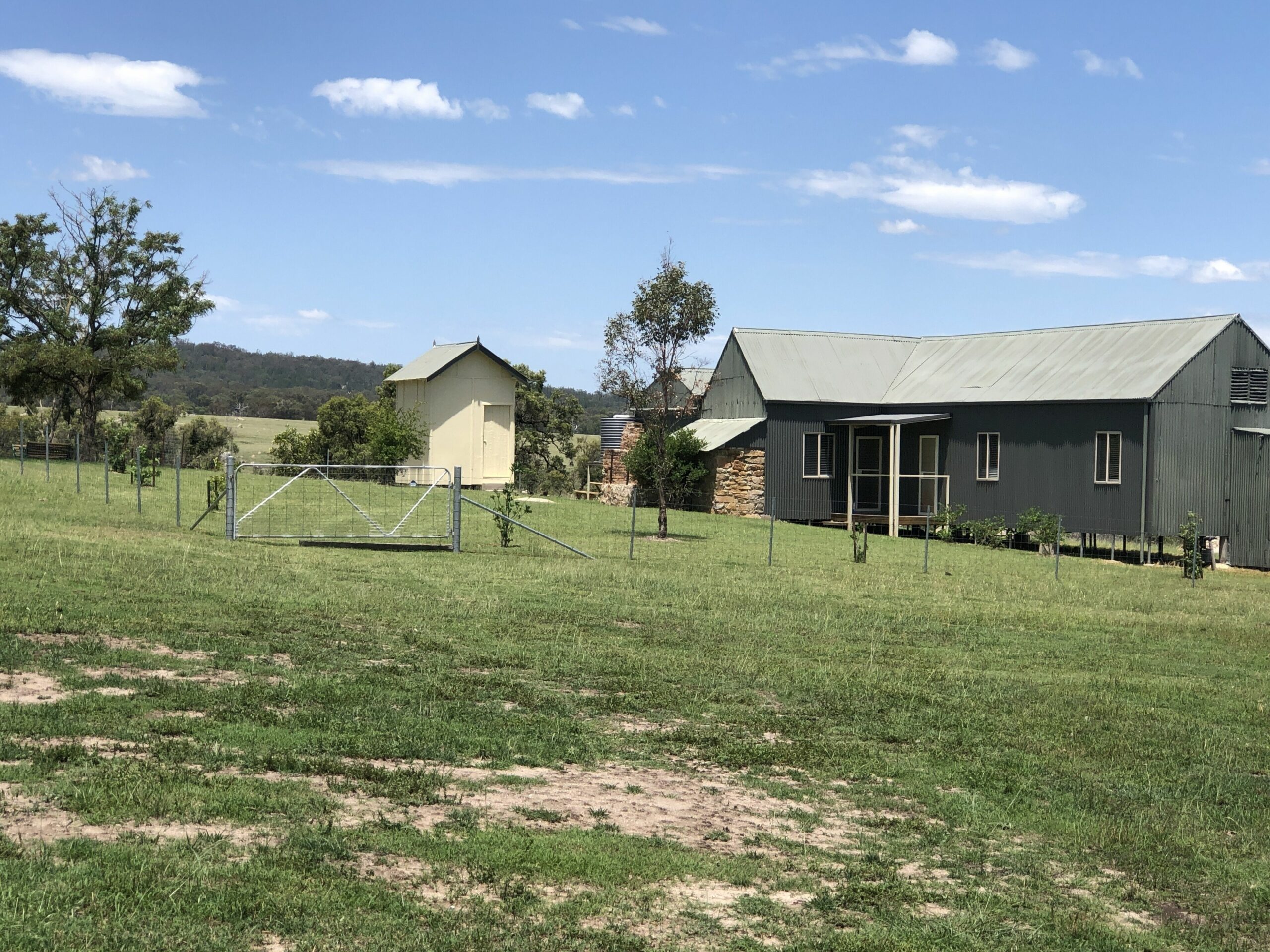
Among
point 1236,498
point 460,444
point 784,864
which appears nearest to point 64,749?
point 784,864

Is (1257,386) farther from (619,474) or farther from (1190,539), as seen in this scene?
(619,474)

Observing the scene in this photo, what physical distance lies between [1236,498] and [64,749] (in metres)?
34.3

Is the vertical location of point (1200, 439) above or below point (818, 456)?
above

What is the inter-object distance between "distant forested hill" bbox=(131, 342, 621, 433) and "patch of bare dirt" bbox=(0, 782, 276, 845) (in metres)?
93.2

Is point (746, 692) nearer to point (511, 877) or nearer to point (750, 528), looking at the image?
point (511, 877)

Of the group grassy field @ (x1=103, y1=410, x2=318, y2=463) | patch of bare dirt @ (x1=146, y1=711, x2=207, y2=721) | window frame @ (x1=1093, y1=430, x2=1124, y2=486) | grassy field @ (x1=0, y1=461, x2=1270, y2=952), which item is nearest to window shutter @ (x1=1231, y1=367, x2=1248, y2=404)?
window frame @ (x1=1093, y1=430, x2=1124, y2=486)

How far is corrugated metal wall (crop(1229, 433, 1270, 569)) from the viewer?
3481cm

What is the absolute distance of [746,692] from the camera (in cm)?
1195

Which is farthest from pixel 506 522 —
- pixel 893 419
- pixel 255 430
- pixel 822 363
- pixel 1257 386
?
pixel 255 430

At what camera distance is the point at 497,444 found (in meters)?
48.9

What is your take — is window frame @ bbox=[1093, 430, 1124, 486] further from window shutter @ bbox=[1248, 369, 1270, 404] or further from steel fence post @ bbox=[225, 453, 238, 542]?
steel fence post @ bbox=[225, 453, 238, 542]

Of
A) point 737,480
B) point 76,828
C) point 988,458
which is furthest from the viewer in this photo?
point 737,480

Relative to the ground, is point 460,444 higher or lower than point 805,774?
higher

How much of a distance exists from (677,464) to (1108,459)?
1387cm
